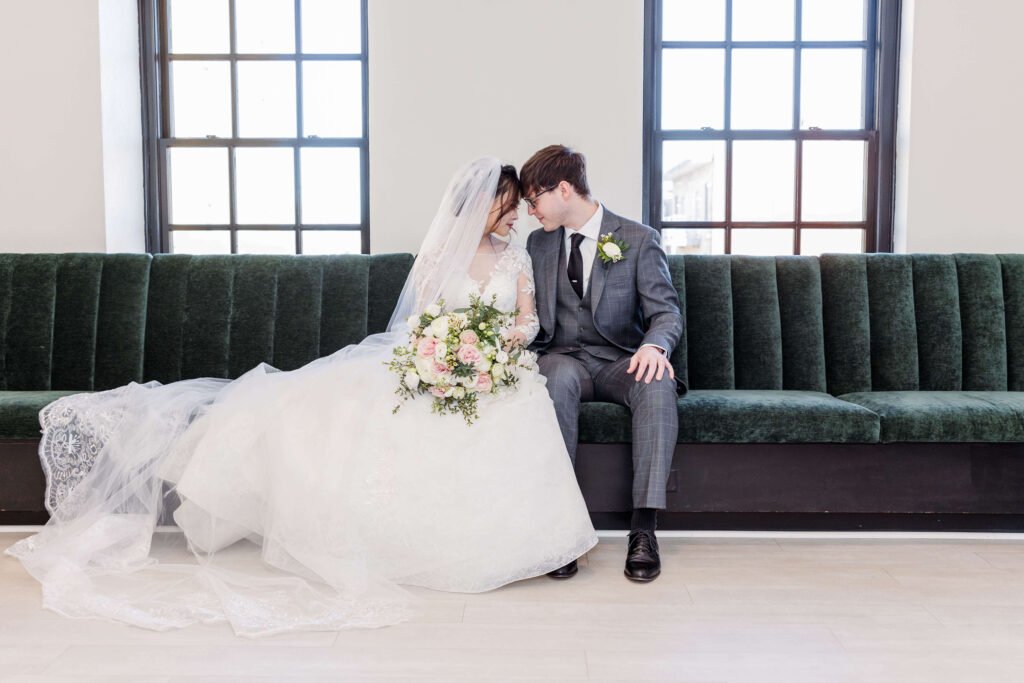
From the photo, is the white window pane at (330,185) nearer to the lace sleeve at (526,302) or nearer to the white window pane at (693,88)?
the lace sleeve at (526,302)

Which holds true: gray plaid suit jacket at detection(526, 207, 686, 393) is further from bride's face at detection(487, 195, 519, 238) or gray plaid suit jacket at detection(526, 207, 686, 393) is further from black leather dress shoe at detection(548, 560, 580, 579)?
black leather dress shoe at detection(548, 560, 580, 579)

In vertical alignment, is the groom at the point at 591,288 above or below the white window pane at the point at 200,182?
below

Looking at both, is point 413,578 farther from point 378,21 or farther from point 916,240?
point 916,240

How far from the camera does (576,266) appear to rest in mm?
2988

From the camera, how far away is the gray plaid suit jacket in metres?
2.93

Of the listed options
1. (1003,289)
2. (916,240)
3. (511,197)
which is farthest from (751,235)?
(511,197)

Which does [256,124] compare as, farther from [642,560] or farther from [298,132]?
[642,560]

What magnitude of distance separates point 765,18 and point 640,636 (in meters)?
3.16

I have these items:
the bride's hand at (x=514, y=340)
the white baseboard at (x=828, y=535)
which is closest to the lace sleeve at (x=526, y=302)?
the bride's hand at (x=514, y=340)

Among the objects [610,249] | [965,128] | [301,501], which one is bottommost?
[301,501]

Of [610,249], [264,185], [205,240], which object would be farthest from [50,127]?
[610,249]

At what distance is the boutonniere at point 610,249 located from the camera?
9.43ft

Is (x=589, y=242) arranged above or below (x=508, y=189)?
below

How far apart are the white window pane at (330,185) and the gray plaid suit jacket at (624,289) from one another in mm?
1385
